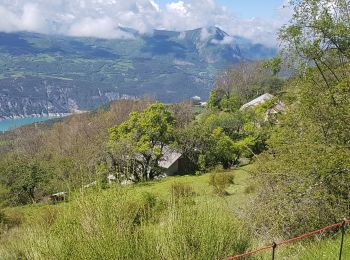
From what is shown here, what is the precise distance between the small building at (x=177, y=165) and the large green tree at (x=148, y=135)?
4.18m

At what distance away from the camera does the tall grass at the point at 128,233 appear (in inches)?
201

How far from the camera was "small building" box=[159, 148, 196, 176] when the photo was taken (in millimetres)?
41406

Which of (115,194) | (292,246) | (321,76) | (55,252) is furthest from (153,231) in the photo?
(321,76)

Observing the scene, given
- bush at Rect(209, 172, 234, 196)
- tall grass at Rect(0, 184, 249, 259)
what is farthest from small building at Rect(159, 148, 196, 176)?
tall grass at Rect(0, 184, 249, 259)

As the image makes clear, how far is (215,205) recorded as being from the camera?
620 centimetres

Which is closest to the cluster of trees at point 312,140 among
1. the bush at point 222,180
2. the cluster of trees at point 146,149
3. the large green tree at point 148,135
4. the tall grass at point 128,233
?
the tall grass at point 128,233

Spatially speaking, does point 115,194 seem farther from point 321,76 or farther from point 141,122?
point 141,122

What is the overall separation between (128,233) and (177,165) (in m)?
37.8

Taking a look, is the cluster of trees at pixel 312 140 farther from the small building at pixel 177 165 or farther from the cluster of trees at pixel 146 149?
the small building at pixel 177 165

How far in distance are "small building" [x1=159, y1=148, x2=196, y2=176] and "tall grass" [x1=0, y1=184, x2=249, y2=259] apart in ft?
113

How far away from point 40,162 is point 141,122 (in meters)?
9.40

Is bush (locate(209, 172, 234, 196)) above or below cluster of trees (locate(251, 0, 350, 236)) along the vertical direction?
below

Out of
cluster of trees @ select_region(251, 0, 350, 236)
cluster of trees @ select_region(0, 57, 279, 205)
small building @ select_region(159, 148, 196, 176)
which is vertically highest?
cluster of trees @ select_region(251, 0, 350, 236)

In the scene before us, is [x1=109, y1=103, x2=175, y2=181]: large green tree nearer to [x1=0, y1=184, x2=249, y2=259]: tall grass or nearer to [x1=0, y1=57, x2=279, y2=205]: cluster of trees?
[x1=0, y1=57, x2=279, y2=205]: cluster of trees
